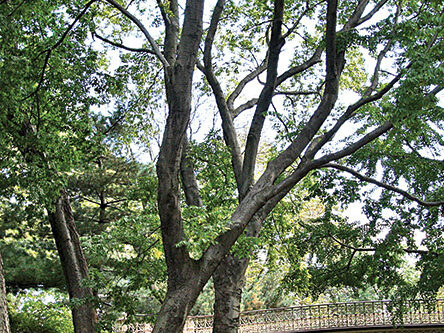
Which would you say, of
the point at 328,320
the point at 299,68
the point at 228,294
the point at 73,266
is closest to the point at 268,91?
the point at 299,68

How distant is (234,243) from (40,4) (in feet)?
14.1

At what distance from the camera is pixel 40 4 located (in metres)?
6.90

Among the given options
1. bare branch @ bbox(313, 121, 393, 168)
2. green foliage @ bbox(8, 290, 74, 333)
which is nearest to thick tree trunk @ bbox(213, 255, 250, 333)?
bare branch @ bbox(313, 121, 393, 168)

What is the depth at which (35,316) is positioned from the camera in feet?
38.4

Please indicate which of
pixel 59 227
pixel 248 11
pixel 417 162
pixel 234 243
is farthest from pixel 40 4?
pixel 417 162

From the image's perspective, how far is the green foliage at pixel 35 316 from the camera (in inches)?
455

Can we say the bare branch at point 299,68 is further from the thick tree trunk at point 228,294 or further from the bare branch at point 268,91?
the thick tree trunk at point 228,294

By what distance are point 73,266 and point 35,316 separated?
4.47m

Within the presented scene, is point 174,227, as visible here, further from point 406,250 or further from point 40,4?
point 406,250

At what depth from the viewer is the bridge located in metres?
15.7

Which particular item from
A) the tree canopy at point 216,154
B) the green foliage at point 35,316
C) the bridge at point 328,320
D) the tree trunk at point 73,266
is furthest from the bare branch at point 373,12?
the bridge at point 328,320

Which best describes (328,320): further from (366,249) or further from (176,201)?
(176,201)

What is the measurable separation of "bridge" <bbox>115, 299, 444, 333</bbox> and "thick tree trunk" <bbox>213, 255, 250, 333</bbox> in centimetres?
804

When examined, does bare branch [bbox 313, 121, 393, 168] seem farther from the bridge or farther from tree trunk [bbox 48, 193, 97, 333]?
the bridge
